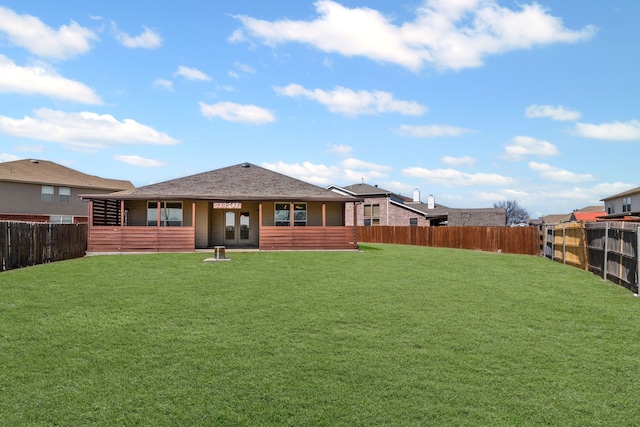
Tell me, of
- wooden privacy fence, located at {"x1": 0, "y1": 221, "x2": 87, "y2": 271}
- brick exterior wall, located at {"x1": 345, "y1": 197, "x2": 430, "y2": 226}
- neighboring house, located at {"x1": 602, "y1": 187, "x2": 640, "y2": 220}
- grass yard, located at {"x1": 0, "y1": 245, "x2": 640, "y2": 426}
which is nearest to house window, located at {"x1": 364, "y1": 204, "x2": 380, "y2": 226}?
brick exterior wall, located at {"x1": 345, "y1": 197, "x2": 430, "y2": 226}

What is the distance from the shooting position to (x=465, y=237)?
30359 mm

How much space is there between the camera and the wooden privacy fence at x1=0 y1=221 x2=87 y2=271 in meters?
14.7

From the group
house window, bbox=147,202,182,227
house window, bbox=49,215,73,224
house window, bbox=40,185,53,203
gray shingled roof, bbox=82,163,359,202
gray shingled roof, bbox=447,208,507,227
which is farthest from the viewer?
gray shingled roof, bbox=447,208,507,227

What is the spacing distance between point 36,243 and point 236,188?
12066mm

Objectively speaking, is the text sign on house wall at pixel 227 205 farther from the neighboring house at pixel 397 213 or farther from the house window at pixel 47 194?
the neighboring house at pixel 397 213

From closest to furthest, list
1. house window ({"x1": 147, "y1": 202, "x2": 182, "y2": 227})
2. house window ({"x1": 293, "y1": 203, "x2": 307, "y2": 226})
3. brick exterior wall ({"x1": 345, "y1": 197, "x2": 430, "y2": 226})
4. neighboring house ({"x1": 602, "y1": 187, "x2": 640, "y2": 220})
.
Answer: house window ({"x1": 147, "y1": 202, "x2": 182, "y2": 227}) → house window ({"x1": 293, "y1": 203, "x2": 307, "y2": 226}) → neighboring house ({"x1": 602, "y1": 187, "x2": 640, "y2": 220}) → brick exterior wall ({"x1": 345, "y1": 197, "x2": 430, "y2": 226})

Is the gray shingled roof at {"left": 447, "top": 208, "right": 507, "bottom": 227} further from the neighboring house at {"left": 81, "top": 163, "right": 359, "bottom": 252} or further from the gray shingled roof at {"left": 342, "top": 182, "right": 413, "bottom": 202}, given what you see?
the neighboring house at {"left": 81, "top": 163, "right": 359, "bottom": 252}

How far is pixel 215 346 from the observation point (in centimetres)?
659

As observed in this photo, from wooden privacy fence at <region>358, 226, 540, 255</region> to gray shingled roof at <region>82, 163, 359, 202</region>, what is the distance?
939 cm

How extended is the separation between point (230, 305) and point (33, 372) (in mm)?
4098

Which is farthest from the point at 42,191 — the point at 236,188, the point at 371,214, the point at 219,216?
the point at 371,214

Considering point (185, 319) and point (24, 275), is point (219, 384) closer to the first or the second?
point (185, 319)

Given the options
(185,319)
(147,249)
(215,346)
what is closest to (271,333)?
(215,346)

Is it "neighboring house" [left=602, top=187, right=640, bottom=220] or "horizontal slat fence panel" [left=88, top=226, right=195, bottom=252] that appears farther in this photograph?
"neighboring house" [left=602, top=187, right=640, bottom=220]
